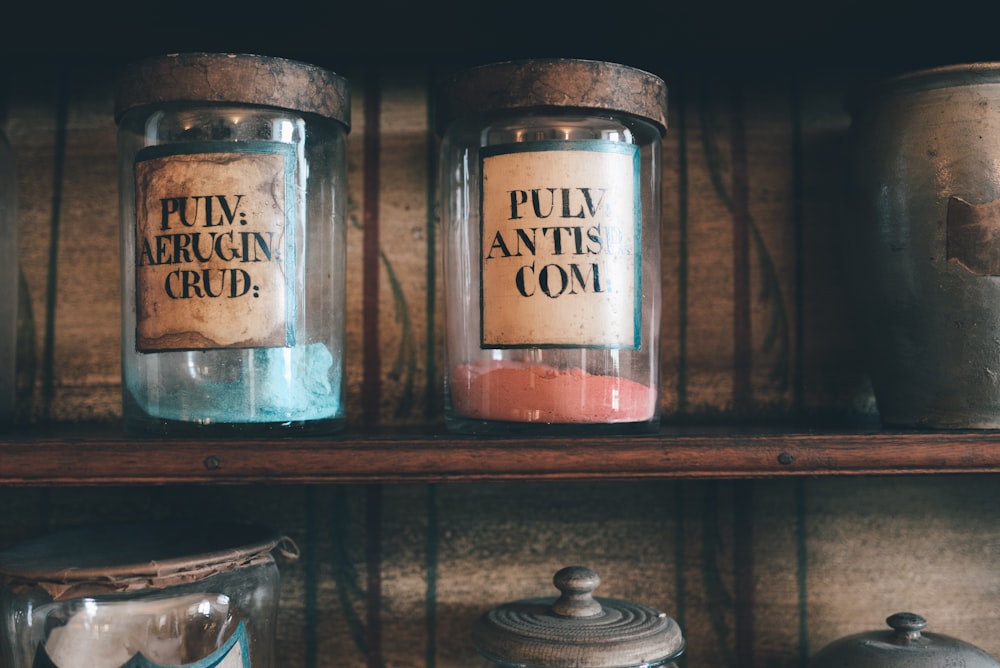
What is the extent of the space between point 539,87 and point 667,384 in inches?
11.7

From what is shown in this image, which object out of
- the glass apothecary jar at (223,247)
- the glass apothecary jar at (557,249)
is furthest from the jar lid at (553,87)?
the glass apothecary jar at (223,247)

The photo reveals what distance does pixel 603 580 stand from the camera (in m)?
0.76

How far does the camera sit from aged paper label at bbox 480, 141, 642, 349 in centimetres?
57

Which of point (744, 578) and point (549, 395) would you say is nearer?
point (549, 395)

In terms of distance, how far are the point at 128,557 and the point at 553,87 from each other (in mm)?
422

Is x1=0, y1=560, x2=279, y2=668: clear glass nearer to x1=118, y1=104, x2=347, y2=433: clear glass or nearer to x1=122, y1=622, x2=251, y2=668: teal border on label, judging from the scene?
x1=122, y1=622, x2=251, y2=668: teal border on label

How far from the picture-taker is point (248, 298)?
1.85 feet

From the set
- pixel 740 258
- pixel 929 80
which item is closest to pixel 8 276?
pixel 740 258

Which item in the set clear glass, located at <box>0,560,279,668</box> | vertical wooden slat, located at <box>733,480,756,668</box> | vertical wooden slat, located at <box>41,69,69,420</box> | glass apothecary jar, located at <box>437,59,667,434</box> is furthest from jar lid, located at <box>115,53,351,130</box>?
vertical wooden slat, located at <box>733,480,756,668</box>

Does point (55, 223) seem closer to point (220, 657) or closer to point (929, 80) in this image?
point (220, 657)

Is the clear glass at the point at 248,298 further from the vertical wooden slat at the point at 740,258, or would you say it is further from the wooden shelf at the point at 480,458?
the vertical wooden slat at the point at 740,258

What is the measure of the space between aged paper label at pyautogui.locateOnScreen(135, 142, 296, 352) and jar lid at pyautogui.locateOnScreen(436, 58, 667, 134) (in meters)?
0.14

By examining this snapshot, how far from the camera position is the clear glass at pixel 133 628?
56cm

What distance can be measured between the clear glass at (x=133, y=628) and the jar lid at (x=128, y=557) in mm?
15
